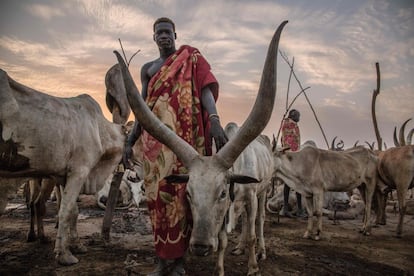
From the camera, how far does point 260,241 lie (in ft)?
14.8

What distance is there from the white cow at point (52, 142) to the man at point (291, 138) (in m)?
5.85

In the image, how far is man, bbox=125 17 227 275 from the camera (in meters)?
2.73

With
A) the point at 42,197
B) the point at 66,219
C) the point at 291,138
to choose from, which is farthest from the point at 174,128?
the point at 291,138

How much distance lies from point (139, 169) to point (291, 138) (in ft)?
15.3

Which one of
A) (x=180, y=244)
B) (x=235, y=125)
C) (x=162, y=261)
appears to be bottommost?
(x=162, y=261)

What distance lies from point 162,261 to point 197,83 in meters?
1.75

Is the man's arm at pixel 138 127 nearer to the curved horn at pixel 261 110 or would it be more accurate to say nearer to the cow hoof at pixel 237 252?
the curved horn at pixel 261 110

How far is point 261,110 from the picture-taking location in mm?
2311

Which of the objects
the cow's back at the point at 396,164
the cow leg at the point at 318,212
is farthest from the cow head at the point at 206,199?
the cow's back at the point at 396,164

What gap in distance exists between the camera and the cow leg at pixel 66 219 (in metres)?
3.71

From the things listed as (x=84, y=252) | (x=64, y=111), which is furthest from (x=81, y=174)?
(x=84, y=252)

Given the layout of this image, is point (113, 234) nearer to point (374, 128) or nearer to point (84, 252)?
point (84, 252)

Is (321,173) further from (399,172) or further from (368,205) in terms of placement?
(399,172)

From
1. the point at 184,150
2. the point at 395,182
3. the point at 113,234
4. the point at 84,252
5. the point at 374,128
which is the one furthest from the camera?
the point at 374,128
